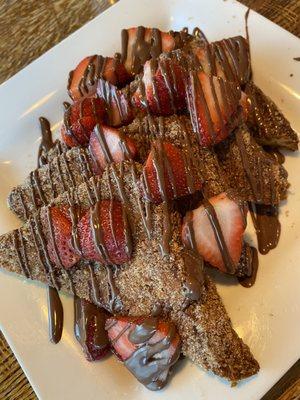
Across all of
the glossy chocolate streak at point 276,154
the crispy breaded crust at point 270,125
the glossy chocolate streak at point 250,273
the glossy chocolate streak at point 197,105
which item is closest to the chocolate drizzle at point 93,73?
the glossy chocolate streak at point 197,105

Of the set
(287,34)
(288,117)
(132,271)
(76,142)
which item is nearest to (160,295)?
(132,271)

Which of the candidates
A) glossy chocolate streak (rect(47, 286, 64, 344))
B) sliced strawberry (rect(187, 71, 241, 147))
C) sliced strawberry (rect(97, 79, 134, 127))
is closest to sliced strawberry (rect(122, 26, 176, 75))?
sliced strawberry (rect(97, 79, 134, 127))

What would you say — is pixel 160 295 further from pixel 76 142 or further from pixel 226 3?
pixel 226 3

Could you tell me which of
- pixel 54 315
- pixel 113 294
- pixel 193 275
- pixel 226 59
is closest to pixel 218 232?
pixel 193 275

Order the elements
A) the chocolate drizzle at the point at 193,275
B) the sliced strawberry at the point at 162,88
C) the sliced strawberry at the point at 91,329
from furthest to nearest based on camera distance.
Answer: the sliced strawberry at the point at 162,88
the sliced strawberry at the point at 91,329
the chocolate drizzle at the point at 193,275

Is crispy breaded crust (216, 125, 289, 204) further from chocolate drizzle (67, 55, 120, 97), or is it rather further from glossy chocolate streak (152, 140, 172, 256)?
chocolate drizzle (67, 55, 120, 97)

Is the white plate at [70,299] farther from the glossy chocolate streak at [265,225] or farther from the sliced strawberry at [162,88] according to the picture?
the sliced strawberry at [162,88]

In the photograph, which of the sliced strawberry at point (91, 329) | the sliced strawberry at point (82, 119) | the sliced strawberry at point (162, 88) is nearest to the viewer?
the sliced strawberry at point (91, 329)
